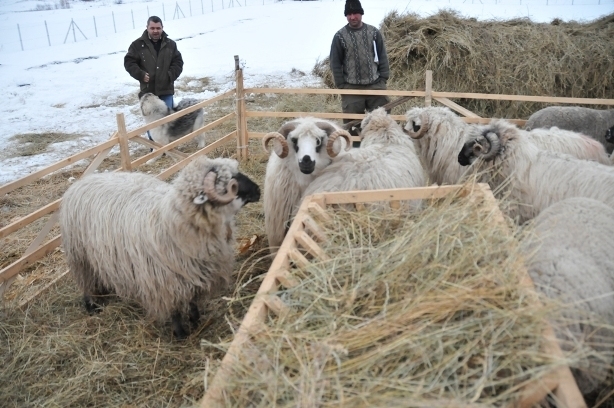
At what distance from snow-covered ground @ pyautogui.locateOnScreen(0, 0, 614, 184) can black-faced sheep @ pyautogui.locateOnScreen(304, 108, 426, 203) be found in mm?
5946

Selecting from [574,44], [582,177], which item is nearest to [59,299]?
[582,177]

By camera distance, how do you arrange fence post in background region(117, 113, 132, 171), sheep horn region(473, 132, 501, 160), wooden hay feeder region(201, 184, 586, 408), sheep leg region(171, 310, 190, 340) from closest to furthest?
wooden hay feeder region(201, 184, 586, 408) < sheep leg region(171, 310, 190, 340) < sheep horn region(473, 132, 501, 160) < fence post in background region(117, 113, 132, 171)

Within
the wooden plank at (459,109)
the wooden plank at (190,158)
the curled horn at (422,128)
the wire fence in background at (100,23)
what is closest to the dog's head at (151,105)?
the wooden plank at (190,158)

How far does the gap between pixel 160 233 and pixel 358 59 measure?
4.55 meters

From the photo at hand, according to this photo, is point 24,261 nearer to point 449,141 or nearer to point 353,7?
point 449,141

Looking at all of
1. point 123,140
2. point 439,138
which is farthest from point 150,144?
point 439,138

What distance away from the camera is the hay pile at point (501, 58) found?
32.8ft

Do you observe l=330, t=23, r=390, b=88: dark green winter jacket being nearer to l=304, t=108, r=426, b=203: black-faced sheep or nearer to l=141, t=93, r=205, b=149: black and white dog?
l=304, t=108, r=426, b=203: black-faced sheep

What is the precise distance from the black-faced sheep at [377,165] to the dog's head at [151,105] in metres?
4.37

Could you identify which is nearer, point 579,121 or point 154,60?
point 579,121

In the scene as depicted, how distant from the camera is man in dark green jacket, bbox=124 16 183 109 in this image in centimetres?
755

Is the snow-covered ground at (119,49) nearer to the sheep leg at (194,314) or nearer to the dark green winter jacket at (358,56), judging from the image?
the dark green winter jacket at (358,56)

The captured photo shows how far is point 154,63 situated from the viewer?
7.77 metres

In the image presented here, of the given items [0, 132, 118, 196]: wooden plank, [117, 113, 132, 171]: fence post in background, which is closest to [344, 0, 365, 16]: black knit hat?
[117, 113, 132, 171]: fence post in background
